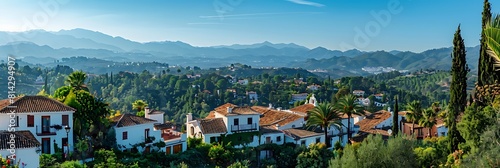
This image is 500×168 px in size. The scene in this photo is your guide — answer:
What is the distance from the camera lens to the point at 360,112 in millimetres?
37594

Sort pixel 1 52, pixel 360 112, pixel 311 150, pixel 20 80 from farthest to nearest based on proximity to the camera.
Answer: pixel 20 80 < pixel 1 52 < pixel 360 112 < pixel 311 150

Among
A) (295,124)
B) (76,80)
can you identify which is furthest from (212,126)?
(76,80)

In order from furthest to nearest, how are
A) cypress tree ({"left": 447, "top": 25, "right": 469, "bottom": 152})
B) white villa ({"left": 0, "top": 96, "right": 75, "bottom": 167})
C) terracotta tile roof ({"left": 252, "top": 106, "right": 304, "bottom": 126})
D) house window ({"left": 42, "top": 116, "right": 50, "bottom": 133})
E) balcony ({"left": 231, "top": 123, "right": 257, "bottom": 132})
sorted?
terracotta tile roof ({"left": 252, "top": 106, "right": 304, "bottom": 126})
balcony ({"left": 231, "top": 123, "right": 257, "bottom": 132})
house window ({"left": 42, "top": 116, "right": 50, "bottom": 133})
white villa ({"left": 0, "top": 96, "right": 75, "bottom": 167})
cypress tree ({"left": 447, "top": 25, "right": 469, "bottom": 152})

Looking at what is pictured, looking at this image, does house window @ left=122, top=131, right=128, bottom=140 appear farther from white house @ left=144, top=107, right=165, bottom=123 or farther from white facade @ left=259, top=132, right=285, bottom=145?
white facade @ left=259, top=132, right=285, bottom=145

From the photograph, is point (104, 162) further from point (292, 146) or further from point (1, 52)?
point (1, 52)

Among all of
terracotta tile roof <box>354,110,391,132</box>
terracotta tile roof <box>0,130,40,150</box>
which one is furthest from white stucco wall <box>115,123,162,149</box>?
terracotta tile roof <box>354,110,391,132</box>

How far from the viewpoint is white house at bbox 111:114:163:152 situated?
26734 mm

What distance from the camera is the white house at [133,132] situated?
26.7 m

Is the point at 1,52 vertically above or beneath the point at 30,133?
above

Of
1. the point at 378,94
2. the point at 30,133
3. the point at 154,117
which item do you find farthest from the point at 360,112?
the point at 378,94

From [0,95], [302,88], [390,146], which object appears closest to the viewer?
[390,146]

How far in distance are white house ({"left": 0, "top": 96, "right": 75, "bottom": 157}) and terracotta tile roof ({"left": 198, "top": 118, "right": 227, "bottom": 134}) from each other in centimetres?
979

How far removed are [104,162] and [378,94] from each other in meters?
101

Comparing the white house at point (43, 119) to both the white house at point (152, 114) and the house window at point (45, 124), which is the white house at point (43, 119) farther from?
the white house at point (152, 114)
